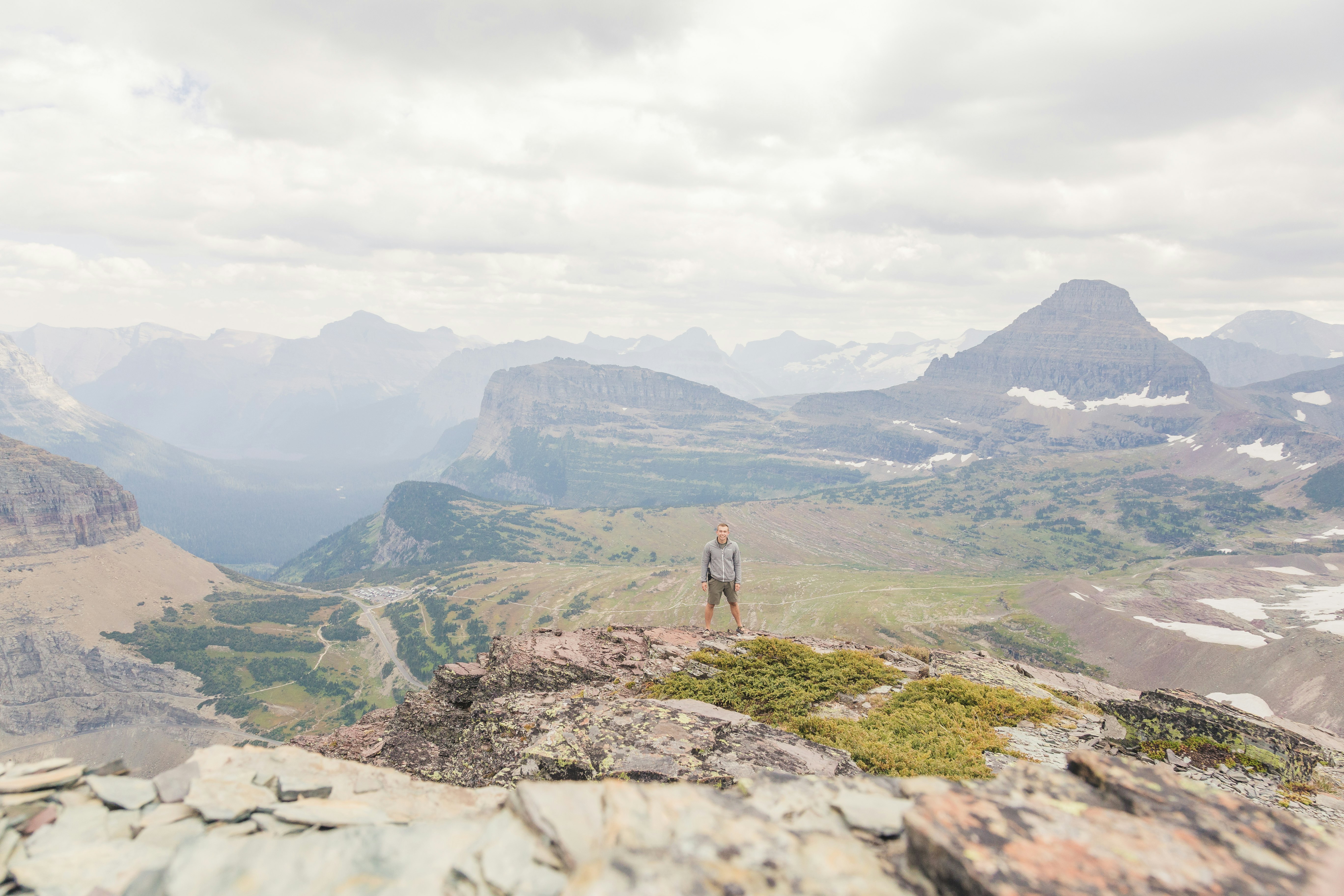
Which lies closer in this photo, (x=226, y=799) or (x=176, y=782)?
(x=226, y=799)

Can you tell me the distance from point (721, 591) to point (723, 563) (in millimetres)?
1621

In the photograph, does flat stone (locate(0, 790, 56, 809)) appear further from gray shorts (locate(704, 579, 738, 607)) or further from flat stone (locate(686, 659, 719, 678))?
gray shorts (locate(704, 579, 738, 607))

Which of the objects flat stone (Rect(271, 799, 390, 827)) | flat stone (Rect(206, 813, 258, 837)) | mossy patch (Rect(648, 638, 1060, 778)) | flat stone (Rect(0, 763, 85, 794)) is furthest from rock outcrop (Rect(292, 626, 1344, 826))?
flat stone (Rect(0, 763, 85, 794))

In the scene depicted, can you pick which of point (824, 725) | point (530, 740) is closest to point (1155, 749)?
point (824, 725)

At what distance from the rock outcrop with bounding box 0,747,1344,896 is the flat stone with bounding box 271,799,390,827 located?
0.03m

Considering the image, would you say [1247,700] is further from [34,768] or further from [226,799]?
[34,768]

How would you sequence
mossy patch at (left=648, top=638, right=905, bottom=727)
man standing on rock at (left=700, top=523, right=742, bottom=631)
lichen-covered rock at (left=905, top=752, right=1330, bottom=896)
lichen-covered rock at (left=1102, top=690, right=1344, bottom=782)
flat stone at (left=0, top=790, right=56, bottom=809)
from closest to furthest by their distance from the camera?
lichen-covered rock at (left=905, top=752, right=1330, bottom=896) < flat stone at (left=0, top=790, right=56, bottom=809) < lichen-covered rock at (left=1102, top=690, right=1344, bottom=782) < mossy patch at (left=648, top=638, right=905, bottom=727) < man standing on rock at (left=700, top=523, right=742, bottom=631)

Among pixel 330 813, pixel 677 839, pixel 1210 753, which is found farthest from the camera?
pixel 1210 753

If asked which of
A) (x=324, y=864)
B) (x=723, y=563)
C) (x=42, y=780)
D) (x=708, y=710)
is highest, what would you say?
(x=42, y=780)

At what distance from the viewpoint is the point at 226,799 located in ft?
26.8

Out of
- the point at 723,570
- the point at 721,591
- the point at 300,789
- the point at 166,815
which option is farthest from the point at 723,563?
the point at 166,815

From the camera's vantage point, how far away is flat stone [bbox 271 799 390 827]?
785cm

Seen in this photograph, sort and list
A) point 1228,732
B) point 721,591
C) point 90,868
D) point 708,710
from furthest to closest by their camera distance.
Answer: point 721,591, point 708,710, point 1228,732, point 90,868

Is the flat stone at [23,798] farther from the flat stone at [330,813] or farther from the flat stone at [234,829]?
the flat stone at [330,813]
